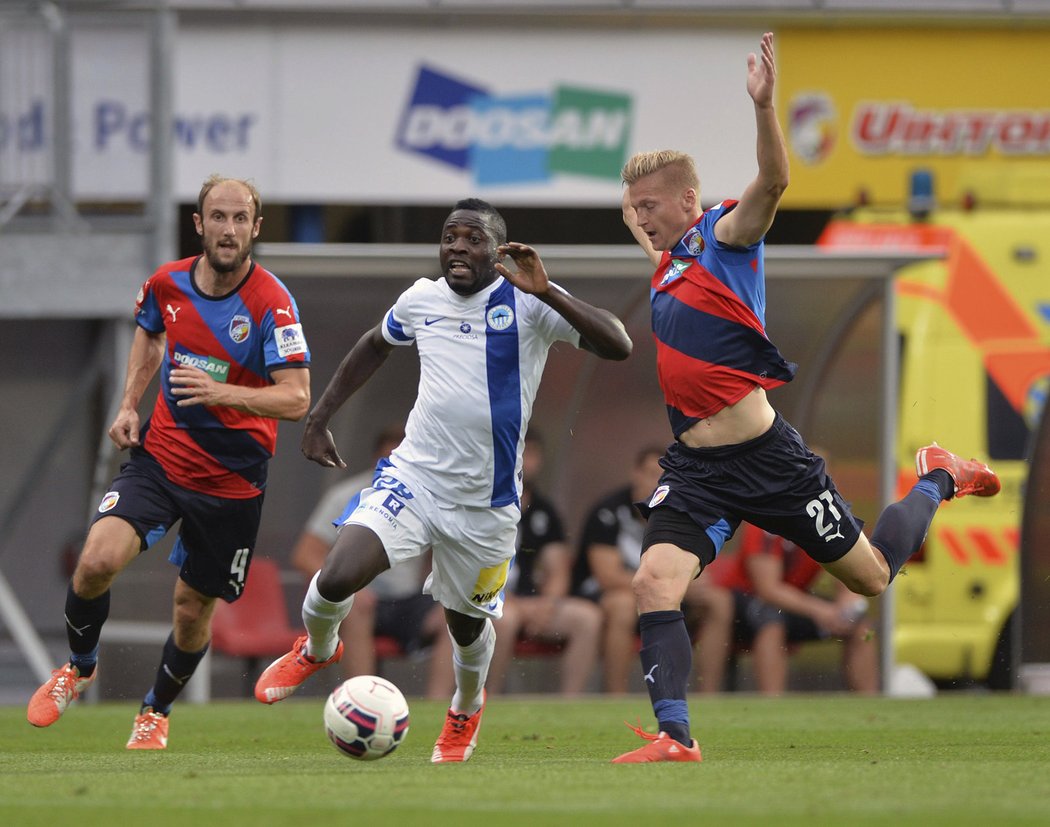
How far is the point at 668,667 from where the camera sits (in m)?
6.86

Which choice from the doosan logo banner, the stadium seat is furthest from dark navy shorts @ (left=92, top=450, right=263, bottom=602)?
the doosan logo banner

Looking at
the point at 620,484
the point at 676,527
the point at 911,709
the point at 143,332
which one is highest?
the point at 143,332

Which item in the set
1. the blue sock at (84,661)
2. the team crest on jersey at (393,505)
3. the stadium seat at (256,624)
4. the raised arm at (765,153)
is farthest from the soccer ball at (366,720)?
the stadium seat at (256,624)

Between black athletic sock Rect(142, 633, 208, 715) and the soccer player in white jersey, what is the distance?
1015 millimetres

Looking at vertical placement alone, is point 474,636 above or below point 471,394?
below

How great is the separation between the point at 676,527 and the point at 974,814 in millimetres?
2172

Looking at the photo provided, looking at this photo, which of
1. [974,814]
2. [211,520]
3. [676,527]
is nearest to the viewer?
[974,814]

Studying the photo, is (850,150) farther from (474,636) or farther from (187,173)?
(474,636)

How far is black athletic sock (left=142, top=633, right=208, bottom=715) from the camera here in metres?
8.44

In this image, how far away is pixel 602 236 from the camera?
16234 millimetres

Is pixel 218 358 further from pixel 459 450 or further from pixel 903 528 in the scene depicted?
pixel 903 528

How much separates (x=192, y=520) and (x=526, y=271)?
2.17 m

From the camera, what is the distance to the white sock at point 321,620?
7.30m

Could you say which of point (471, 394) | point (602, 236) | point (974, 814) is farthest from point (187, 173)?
point (974, 814)
